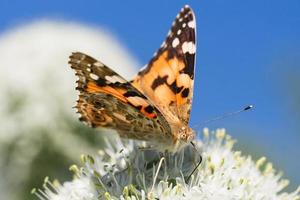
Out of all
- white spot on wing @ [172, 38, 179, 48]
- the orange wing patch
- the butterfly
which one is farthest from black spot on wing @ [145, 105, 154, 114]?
white spot on wing @ [172, 38, 179, 48]

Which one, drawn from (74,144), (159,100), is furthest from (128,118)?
(74,144)

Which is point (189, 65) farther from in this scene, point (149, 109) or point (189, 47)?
point (149, 109)

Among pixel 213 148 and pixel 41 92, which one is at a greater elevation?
pixel 41 92

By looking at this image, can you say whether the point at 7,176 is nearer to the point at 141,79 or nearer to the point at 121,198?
the point at 141,79

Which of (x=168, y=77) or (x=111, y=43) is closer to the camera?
(x=168, y=77)

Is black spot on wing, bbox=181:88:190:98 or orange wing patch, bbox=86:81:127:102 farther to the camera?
black spot on wing, bbox=181:88:190:98

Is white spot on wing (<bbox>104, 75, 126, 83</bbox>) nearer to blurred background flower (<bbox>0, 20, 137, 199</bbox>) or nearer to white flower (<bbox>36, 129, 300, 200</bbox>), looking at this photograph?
white flower (<bbox>36, 129, 300, 200</bbox>)
